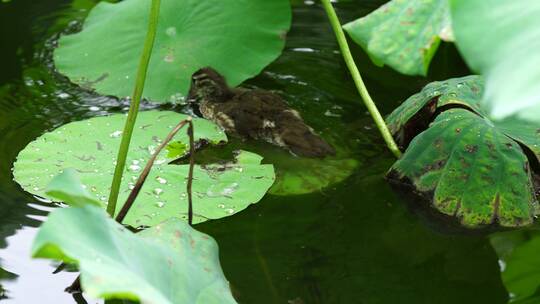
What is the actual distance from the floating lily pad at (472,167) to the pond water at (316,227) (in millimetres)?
85

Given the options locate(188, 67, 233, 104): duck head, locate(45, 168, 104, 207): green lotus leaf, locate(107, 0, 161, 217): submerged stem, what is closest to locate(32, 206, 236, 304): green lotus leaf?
locate(45, 168, 104, 207): green lotus leaf

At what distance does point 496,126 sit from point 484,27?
1492mm

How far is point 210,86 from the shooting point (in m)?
3.19

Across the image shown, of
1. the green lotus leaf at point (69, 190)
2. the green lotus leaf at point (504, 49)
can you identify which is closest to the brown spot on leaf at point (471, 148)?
the green lotus leaf at point (504, 49)

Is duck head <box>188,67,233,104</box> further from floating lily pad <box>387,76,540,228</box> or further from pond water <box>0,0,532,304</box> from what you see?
floating lily pad <box>387,76,540,228</box>

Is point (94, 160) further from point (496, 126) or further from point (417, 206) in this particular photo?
point (496, 126)

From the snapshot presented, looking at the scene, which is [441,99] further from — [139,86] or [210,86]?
[139,86]

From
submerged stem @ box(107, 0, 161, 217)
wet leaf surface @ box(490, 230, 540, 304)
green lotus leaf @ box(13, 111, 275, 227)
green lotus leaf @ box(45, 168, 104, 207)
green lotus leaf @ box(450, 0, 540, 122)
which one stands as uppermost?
green lotus leaf @ box(450, 0, 540, 122)

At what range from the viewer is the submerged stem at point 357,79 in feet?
8.59

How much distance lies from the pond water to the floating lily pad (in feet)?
0.28

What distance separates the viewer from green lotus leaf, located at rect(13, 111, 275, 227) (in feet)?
8.14

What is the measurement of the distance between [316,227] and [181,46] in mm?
1080

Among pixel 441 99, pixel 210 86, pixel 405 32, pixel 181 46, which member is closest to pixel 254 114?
pixel 210 86

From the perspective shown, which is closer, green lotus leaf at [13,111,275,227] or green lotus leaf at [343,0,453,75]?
green lotus leaf at [343,0,453,75]
